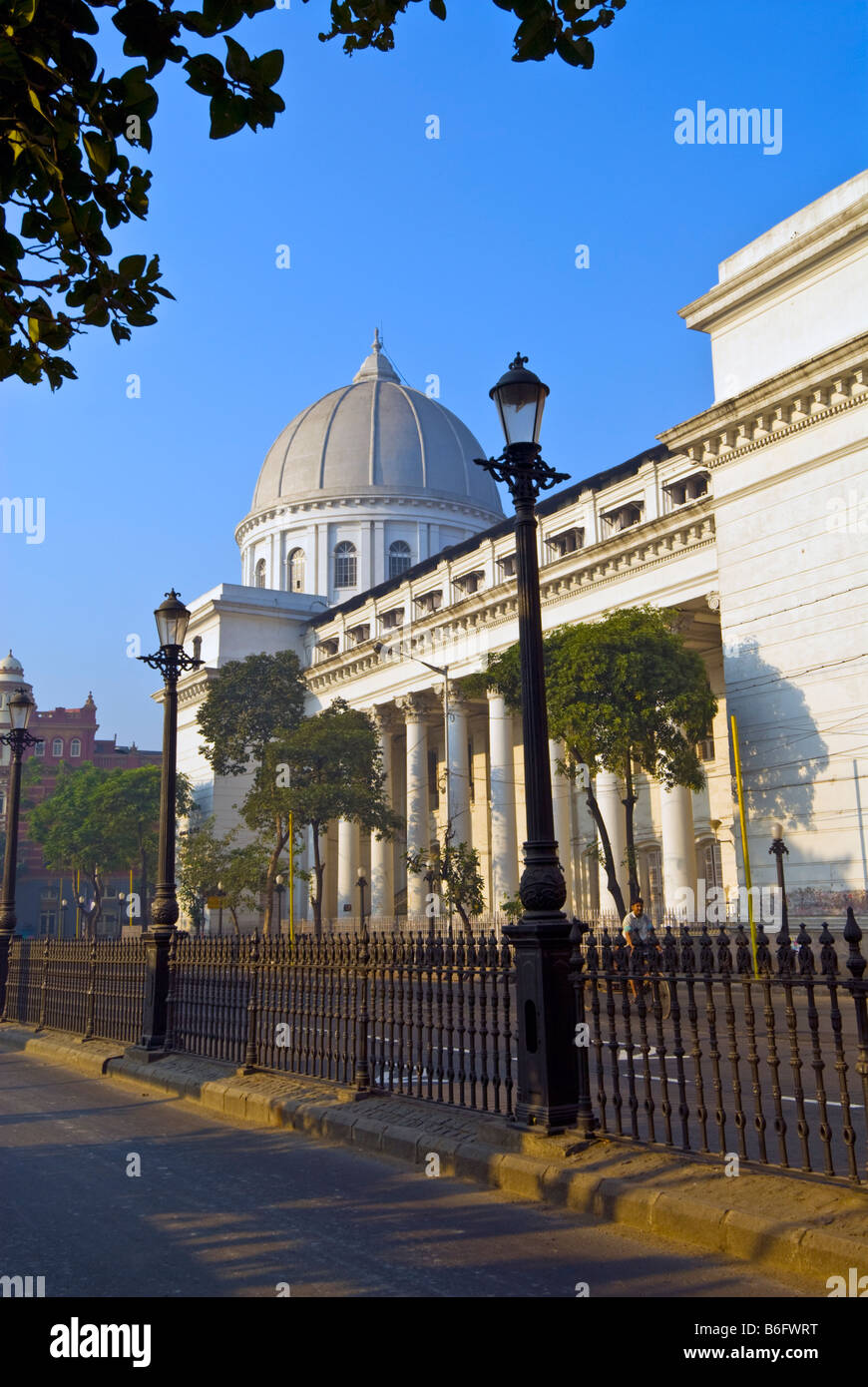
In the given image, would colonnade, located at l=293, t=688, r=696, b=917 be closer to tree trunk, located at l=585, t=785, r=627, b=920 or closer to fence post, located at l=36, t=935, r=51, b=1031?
tree trunk, located at l=585, t=785, r=627, b=920

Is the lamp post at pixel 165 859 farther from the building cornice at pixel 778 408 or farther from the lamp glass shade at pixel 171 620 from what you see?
the building cornice at pixel 778 408

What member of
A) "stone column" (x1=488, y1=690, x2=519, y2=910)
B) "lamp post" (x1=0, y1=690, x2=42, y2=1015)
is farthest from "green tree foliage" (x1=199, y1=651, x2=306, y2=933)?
"lamp post" (x1=0, y1=690, x2=42, y2=1015)

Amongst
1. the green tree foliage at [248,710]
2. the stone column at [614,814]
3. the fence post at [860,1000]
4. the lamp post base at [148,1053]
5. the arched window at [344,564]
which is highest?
the arched window at [344,564]

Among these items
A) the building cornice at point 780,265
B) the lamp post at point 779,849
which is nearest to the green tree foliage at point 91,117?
the lamp post at point 779,849

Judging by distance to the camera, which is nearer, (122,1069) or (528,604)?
(528,604)

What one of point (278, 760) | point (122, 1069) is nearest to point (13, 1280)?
point (122, 1069)

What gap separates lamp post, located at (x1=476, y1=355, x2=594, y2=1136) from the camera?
22.2 ft

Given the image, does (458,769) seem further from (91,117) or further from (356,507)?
(91,117)

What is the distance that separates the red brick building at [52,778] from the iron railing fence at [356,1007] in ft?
229

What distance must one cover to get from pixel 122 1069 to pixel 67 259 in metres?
9.49

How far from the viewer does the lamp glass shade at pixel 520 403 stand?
25.7ft

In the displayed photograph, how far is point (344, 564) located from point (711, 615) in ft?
118

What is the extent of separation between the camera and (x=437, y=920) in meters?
38.9
